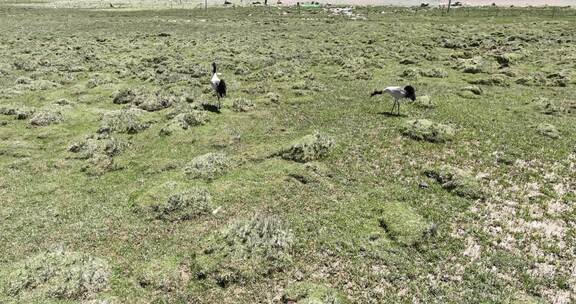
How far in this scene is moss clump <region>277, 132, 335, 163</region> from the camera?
19000mm

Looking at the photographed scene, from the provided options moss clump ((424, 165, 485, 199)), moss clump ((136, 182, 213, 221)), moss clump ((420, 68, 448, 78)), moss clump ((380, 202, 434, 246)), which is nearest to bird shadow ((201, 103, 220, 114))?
moss clump ((136, 182, 213, 221))

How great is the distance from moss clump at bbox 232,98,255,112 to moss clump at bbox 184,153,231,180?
26.4 feet

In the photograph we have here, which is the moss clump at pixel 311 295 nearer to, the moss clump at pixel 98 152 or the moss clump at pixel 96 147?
the moss clump at pixel 98 152

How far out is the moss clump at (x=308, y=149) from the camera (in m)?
19.0

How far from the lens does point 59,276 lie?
11.5 metres

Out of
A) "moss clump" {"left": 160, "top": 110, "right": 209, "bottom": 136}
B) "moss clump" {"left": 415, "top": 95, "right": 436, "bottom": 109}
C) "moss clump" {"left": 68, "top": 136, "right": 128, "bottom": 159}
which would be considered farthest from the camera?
"moss clump" {"left": 415, "top": 95, "right": 436, "bottom": 109}

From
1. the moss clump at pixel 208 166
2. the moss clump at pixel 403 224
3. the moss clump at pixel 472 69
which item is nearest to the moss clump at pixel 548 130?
the moss clump at pixel 403 224

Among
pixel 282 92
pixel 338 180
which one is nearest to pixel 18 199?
pixel 338 180

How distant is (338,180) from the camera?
679 inches

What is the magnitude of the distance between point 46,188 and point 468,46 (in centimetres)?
4773

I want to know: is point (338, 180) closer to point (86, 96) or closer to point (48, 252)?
point (48, 252)

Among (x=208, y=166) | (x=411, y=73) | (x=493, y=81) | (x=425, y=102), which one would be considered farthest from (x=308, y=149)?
(x=493, y=81)

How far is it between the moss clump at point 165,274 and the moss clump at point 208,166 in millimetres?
5543

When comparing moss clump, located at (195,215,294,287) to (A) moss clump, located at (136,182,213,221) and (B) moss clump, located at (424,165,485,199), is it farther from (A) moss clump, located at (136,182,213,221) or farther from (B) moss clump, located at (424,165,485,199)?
(B) moss clump, located at (424,165,485,199)
